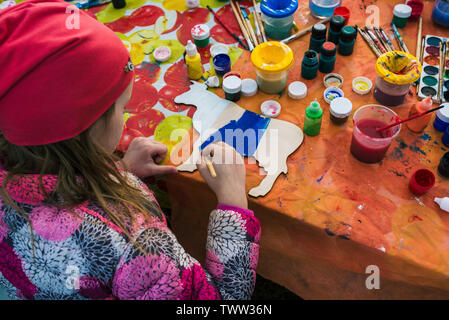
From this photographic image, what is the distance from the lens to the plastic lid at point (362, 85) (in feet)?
3.48

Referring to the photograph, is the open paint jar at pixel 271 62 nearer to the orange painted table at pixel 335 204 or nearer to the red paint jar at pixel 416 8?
the orange painted table at pixel 335 204

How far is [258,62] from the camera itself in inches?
40.9

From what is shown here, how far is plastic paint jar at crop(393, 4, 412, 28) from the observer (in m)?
1.17

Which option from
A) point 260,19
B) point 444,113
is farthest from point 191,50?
point 444,113

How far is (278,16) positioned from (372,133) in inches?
20.5

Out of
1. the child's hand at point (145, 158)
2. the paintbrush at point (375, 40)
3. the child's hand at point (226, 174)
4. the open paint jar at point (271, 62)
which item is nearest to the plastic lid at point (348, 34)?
the paintbrush at point (375, 40)

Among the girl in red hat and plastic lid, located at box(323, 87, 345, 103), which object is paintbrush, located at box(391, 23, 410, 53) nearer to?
plastic lid, located at box(323, 87, 345, 103)

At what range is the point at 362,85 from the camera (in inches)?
42.6

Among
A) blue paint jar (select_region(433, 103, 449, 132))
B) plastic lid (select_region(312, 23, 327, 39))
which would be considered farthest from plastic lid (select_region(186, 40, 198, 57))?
blue paint jar (select_region(433, 103, 449, 132))

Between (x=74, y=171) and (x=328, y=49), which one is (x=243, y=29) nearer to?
(x=328, y=49)

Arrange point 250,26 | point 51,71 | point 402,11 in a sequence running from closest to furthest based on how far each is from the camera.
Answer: point 51,71
point 402,11
point 250,26

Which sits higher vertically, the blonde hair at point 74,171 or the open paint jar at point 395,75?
the blonde hair at point 74,171

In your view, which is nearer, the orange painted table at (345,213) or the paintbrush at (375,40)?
the orange painted table at (345,213)
